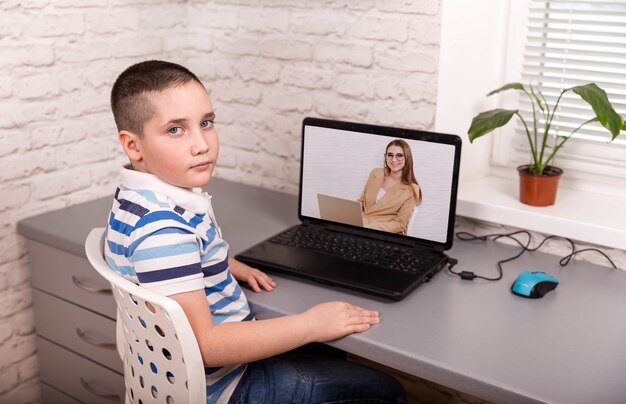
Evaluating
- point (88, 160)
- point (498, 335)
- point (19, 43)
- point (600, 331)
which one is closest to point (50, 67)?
point (19, 43)

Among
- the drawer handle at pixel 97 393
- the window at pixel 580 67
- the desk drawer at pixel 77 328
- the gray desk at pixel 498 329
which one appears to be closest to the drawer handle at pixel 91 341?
the desk drawer at pixel 77 328

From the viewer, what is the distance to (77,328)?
5.83ft

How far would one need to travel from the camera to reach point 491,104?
1.81 m

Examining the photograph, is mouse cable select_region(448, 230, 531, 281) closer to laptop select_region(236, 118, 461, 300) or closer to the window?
laptop select_region(236, 118, 461, 300)

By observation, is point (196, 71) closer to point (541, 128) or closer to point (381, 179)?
point (381, 179)

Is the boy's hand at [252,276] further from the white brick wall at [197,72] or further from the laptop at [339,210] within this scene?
the white brick wall at [197,72]

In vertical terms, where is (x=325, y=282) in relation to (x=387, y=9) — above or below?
below

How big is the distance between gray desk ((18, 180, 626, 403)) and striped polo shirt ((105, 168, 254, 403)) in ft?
0.34

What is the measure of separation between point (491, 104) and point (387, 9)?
14.7 inches

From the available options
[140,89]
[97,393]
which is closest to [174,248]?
[140,89]

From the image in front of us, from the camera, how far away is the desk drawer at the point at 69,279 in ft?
5.48

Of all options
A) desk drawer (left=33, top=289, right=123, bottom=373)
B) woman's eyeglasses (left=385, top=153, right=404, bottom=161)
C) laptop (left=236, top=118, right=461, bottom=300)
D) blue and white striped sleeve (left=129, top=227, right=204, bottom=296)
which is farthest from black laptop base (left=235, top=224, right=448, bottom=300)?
desk drawer (left=33, top=289, right=123, bottom=373)

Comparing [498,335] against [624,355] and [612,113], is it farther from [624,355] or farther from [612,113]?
[612,113]

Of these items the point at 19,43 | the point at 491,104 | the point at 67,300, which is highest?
the point at 19,43
